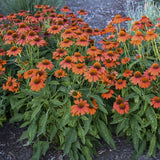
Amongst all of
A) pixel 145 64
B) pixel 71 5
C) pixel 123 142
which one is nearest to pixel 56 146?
pixel 123 142

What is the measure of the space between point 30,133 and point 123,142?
991mm

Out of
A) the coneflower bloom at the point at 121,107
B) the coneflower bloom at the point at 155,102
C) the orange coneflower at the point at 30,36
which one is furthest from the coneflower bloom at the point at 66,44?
the coneflower bloom at the point at 155,102

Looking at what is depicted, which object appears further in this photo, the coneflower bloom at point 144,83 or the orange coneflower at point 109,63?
the orange coneflower at point 109,63

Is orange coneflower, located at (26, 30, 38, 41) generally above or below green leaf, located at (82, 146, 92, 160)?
above

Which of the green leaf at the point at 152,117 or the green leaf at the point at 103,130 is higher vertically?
the green leaf at the point at 152,117

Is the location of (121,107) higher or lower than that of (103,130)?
higher

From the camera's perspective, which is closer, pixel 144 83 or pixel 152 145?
pixel 144 83

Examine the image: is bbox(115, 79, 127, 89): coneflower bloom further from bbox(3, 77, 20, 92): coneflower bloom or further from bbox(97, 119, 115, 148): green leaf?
bbox(3, 77, 20, 92): coneflower bloom

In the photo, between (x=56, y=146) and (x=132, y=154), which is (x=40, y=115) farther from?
(x=132, y=154)

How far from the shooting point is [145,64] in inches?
94.2

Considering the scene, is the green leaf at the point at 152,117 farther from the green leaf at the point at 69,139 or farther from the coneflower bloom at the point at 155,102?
the green leaf at the point at 69,139

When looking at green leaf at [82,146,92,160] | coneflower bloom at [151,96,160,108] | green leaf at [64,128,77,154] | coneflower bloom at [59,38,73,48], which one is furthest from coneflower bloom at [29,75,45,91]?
coneflower bloom at [151,96,160,108]

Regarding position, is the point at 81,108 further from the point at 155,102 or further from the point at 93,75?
the point at 155,102

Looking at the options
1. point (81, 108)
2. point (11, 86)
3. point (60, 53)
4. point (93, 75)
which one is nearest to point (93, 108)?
point (81, 108)
